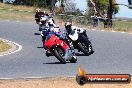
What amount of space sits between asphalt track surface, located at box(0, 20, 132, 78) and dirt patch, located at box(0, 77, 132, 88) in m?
0.99

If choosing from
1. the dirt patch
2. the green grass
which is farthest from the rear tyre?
the green grass

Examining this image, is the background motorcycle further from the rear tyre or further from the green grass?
the green grass

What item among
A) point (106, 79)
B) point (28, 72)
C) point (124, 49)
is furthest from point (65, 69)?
point (106, 79)

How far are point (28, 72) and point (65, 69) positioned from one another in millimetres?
1288

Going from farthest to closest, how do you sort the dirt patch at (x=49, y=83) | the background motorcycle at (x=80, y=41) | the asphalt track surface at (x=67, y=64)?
the background motorcycle at (x=80, y=41)
the asphalt track surface at (x=67, y=64)
the dirt patch at (x=49, y=83)

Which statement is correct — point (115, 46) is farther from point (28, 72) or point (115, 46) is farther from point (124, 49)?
point (28, 72)

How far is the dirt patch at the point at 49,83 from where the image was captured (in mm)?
11922

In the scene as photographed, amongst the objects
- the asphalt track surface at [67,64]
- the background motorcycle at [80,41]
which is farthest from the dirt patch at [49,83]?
the background motorcycle at [80,41]

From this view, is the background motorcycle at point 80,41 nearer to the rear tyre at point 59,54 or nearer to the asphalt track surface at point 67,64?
the asphalt track surface at point 67,64

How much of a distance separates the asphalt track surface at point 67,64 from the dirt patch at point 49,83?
99cm

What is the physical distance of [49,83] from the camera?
40.3 ft

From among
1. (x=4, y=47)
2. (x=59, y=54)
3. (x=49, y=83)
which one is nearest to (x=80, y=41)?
(x=59, y=54)

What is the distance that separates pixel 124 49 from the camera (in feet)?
67.8

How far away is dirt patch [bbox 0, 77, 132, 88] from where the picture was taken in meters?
11.9
